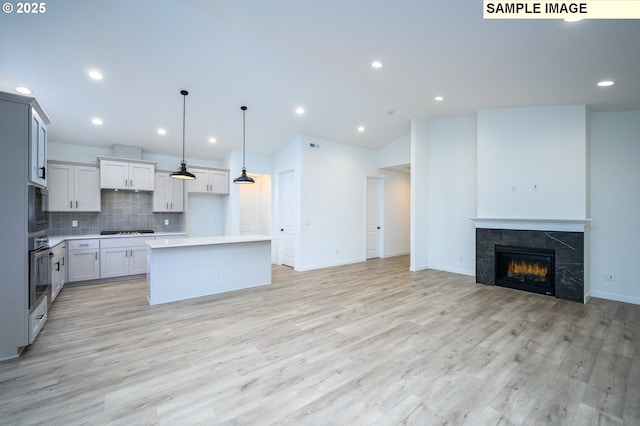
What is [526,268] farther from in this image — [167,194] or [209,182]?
[167,194]

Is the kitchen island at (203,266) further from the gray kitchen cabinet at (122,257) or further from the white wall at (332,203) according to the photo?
the white wall at (332,203)

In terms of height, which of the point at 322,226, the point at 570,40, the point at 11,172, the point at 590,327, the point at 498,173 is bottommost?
the point at 590,327

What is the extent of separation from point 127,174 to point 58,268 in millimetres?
2104

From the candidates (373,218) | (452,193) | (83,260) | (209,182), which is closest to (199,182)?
(209,182)

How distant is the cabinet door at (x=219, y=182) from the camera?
267 inches

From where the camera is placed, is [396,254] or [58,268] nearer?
[58,268]

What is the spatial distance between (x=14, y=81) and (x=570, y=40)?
6755 mm

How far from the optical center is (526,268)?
4906 mm

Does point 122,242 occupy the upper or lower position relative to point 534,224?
lower

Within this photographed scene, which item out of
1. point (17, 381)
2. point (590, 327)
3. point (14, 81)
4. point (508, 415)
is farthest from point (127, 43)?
point (590, 327)

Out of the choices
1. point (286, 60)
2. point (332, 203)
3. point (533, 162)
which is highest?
point (286, 60)

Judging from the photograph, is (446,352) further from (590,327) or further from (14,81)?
(14,81)

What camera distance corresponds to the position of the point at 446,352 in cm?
268

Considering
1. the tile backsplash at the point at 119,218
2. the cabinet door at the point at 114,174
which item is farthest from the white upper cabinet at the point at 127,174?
the tile backsplash at the point at 119,218
